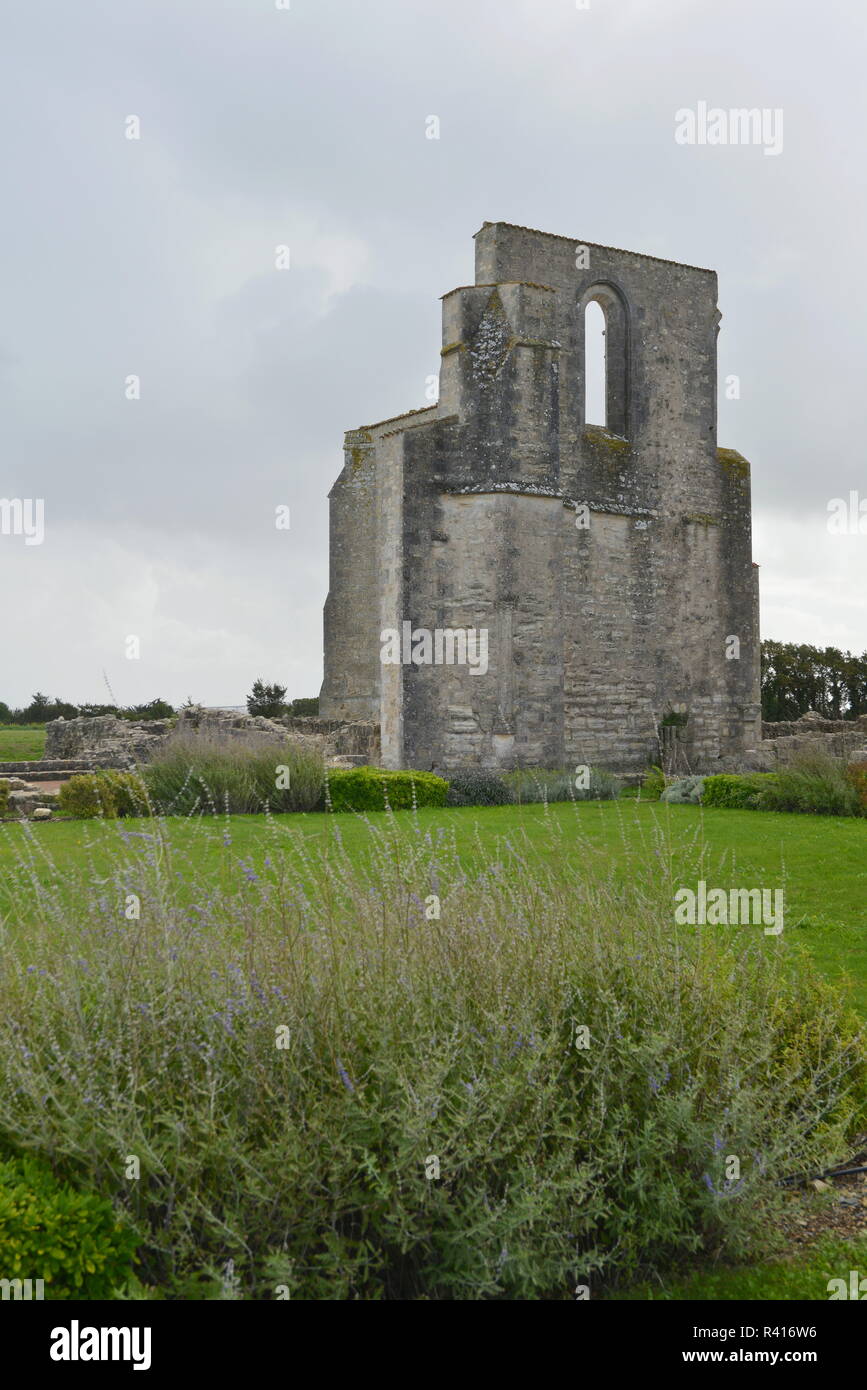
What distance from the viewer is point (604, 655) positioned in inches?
795

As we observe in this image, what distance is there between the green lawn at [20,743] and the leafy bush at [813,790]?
47.0ft

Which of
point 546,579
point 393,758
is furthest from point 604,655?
point 393,758

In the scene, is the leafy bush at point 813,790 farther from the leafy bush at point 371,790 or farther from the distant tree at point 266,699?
the distant tree at point 266,699

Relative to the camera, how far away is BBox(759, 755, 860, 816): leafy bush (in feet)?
48.4

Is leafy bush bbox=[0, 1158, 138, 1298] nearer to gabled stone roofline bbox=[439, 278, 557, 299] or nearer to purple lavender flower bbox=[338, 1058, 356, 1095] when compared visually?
purple lavender flower bbox=[338, 1058, 356, 1095]

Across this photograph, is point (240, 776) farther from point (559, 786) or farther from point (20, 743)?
point (20, 743)

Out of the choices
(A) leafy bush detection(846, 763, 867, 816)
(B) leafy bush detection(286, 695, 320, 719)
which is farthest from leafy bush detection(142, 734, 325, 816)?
(B) leafy bush detection(286, 695, 320, 719)

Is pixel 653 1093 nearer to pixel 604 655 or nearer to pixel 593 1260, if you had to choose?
pixel 593 1260

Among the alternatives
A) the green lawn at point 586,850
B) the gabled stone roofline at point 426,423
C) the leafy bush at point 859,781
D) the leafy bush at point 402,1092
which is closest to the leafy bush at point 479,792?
the green lawn at point 586,850

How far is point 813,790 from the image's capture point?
49.3 feet

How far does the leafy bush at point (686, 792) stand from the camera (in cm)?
1667

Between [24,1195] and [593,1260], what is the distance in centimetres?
166

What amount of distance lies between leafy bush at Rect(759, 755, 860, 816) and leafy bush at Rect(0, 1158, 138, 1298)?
13341mm

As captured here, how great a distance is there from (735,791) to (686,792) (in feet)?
3.69
